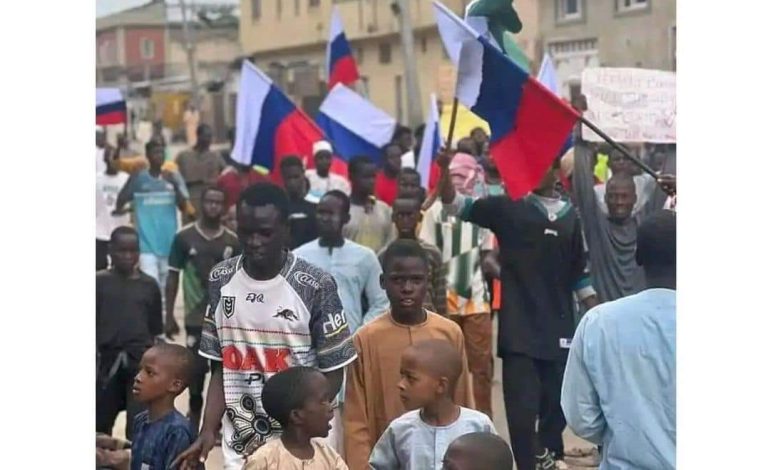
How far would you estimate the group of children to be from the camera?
4.97 meters

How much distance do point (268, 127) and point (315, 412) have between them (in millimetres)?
7864

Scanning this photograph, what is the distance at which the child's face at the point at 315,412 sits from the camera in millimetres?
4973

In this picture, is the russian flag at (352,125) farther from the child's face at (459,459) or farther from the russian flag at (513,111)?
the child's face at (459,459)

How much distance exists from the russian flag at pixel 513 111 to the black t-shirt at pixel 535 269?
0.18m

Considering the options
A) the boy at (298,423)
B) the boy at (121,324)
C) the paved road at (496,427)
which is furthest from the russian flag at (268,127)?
the boy at (298,423)

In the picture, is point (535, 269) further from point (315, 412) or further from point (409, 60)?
point (409, 60)

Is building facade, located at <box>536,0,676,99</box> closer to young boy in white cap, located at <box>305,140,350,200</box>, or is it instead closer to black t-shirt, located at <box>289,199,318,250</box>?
young boy in white cap, located at <box>305,140,350,200</box>

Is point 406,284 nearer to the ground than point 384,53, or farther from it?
nearer to the ground

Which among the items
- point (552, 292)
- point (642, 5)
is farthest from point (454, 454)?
point (642, 5)

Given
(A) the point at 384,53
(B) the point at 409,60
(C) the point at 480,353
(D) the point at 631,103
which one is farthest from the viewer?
(A) the point at 384,53

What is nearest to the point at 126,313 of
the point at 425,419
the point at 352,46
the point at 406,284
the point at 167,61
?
the point at 406,284

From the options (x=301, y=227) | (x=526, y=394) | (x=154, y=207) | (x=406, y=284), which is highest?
(x=154, y=207)

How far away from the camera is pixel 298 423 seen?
4.97 m

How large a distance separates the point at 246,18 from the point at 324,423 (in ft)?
137
